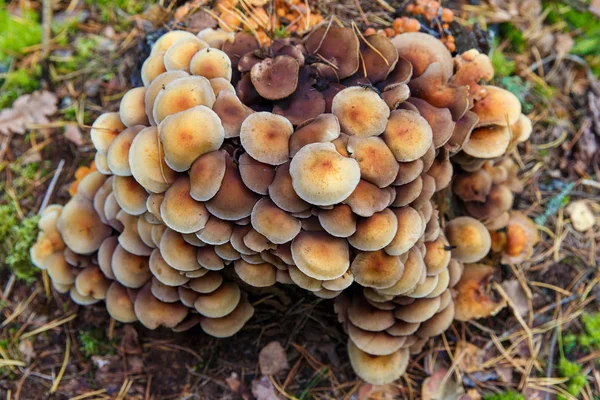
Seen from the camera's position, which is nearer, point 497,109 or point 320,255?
point 320,255

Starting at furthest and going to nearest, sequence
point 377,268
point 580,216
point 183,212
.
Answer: point 580,216 → point 377,268 → point 183,212

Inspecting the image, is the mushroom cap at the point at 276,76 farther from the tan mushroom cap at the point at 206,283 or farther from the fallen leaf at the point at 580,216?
the fallen leaf at the point at 580,216

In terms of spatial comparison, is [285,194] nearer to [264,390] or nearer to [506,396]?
[264,390]

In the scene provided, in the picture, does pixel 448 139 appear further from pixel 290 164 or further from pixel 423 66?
pixel 290 164

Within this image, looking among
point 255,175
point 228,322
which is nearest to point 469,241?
point 255,175

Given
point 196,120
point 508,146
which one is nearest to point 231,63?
point 196,120

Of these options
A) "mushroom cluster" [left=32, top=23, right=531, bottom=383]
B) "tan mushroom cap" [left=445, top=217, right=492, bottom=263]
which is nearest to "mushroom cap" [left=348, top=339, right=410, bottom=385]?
"mushroom cluster" [left=32, top=23, right=531, bottom=383]

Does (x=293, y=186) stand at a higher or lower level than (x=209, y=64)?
lower
